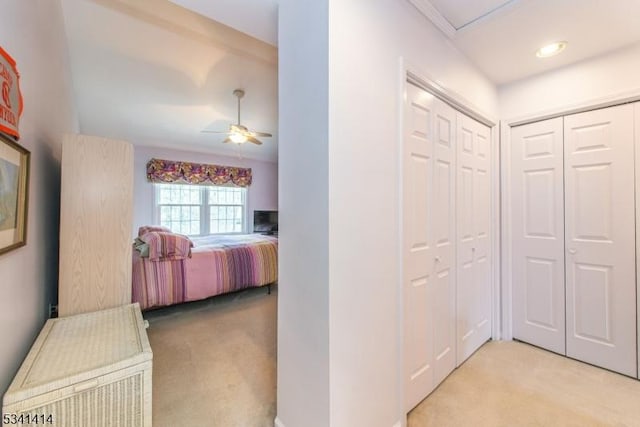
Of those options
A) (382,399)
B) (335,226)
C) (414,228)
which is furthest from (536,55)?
(382,399)

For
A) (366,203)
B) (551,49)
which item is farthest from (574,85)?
(366,203)

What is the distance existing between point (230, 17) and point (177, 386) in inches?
92.5

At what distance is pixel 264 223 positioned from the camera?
6289 millimetres

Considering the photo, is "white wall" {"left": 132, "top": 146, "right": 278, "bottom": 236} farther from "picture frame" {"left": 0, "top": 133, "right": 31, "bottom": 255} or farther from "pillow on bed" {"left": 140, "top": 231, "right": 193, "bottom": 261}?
"picture frame" {"left": 0, "top": 133, "right": 31, "bottom": 255}

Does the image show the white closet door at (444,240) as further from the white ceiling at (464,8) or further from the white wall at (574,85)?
the white wall at (574,85)

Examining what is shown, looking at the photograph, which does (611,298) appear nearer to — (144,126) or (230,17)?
(230,17)

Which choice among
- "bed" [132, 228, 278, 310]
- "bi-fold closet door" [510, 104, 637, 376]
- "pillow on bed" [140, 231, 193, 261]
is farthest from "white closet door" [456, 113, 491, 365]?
"pillow on bed" [140, 231, 193, 261]

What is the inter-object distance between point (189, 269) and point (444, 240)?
2.65 m

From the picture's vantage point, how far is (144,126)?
4.14 m

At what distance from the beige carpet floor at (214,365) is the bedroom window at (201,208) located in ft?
9.15

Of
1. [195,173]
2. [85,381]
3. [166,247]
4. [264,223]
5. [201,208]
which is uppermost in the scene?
[195,173]

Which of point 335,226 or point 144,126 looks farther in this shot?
point 144,126

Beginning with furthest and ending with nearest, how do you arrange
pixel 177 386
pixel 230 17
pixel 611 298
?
pixel 611 298 → pixel 177 386 → pixel 230 17

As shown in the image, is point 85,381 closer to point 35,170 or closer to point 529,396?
point 35,170
